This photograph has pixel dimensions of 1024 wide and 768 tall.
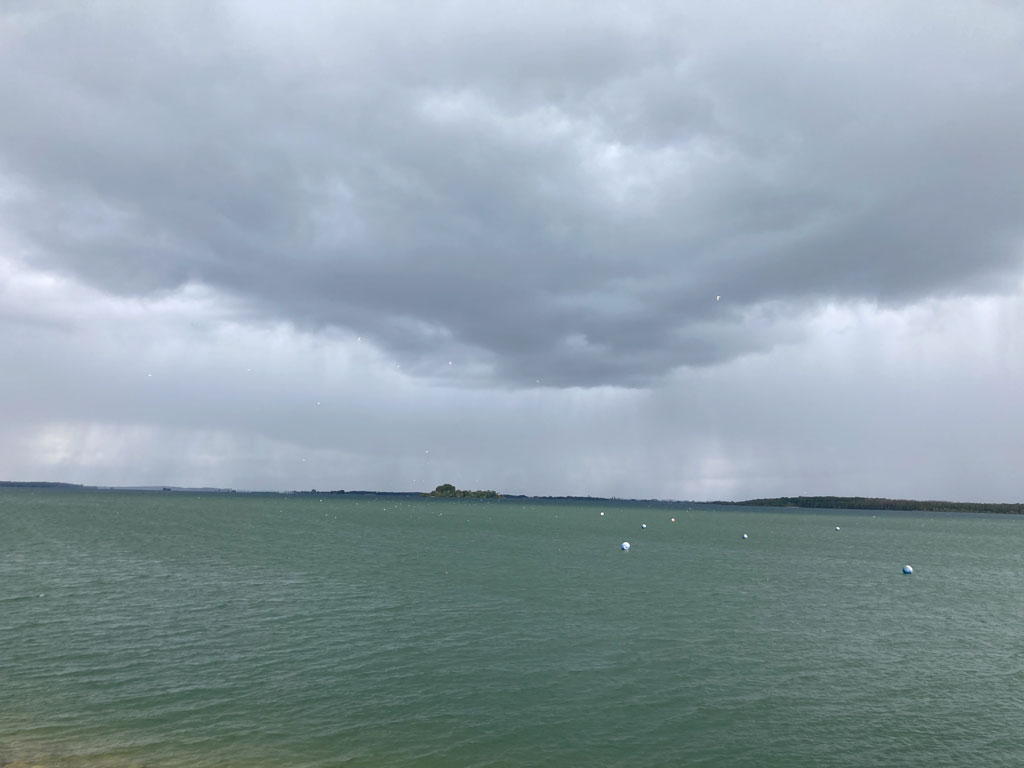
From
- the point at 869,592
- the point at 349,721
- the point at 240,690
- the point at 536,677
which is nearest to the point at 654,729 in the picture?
the point at 536,677

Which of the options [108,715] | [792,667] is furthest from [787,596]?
[108,715]

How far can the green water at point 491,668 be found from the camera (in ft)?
89.3

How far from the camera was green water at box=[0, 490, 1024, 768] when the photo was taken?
27.2 meters

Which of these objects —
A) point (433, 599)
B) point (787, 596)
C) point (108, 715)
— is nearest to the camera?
point (108, 715)

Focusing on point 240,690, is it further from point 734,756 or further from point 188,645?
point 734,756

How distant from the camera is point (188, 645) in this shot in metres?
40.7

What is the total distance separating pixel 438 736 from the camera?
28.0m

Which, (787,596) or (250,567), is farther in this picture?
(250,567)

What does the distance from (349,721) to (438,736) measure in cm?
440

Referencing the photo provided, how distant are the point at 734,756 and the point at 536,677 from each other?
12274 mm

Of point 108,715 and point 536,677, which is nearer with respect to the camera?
point 108,715

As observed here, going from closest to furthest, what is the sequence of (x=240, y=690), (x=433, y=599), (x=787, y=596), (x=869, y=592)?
1. (x=240, y=690)
2. (x=433, y=599)
3. (x=787, y=596)
4. (x=869, y=592)

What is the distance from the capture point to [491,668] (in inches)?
1484

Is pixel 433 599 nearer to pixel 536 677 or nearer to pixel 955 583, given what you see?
pixel 536 677
